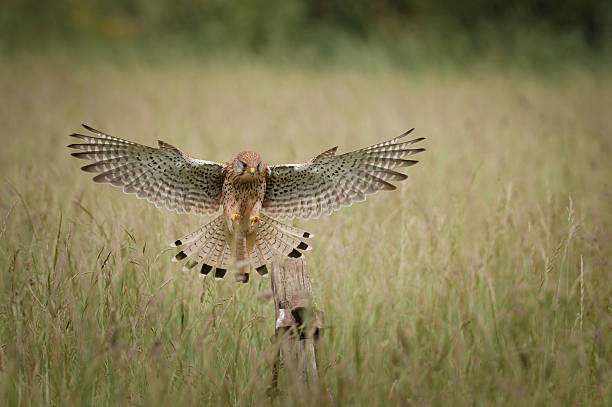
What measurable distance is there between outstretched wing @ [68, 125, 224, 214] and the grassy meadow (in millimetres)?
304

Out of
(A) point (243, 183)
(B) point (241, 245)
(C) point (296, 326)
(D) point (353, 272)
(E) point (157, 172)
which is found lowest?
(C) point (296, 326)

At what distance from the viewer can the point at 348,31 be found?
719 inches

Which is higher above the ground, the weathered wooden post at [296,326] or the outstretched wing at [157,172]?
the outstretched wing at [157,172]

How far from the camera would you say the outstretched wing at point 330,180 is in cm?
345

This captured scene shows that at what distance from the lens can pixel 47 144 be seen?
26.5ft

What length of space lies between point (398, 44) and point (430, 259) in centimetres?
1372

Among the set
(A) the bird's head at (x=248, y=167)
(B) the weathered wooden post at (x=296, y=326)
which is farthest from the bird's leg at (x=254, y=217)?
(B) the weathered wooden post at (x=296, y=326)

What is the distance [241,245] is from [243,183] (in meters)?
0.38

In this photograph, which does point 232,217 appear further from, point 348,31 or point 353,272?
point 348,31

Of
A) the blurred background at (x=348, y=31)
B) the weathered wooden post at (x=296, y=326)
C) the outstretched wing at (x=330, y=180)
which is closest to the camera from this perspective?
the weathered wooden post at (x=296, y=326)

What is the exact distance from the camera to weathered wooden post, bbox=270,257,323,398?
7.95 feet

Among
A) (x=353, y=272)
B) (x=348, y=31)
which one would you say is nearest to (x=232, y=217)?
(x=353, y=272)

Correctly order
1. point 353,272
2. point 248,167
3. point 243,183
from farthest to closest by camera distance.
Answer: point 353,272
point 243,183
point 248,167

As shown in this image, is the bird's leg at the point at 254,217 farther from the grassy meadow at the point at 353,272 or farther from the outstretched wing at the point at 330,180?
the grassy meadow at the point at 353,272
